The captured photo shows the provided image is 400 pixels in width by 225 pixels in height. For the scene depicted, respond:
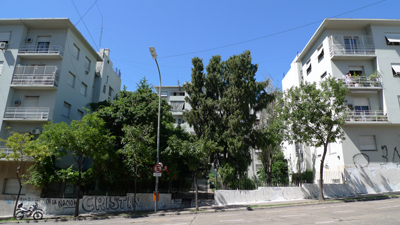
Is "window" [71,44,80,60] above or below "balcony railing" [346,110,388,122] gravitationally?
above

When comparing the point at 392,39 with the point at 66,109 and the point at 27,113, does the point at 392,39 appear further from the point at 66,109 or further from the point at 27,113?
the point at 27,113

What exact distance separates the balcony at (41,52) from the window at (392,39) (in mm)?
29220

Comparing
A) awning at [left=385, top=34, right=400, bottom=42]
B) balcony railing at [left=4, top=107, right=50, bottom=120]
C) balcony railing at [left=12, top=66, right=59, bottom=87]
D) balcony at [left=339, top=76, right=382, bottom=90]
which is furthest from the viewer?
awning at [left=385, top=34, right=400, bottom=42]

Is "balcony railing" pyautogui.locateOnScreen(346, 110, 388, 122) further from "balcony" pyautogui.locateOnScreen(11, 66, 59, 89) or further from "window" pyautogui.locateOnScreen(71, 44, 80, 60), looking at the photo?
"window" pyautogui.locateOnScreen(71, 44, 80, 60)

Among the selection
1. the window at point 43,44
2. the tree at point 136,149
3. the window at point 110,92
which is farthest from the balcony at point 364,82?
the window at point 43,44

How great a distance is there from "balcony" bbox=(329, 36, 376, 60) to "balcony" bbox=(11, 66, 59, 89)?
24.7 meters

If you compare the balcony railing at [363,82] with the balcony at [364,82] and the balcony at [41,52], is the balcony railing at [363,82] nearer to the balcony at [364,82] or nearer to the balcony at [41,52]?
the balcony at [364,82]

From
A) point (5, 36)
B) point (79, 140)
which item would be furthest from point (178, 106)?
point (79, 140)

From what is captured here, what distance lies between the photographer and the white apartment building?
19.5 meters

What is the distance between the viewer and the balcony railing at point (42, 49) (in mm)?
21881

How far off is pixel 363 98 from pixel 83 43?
27491 millimetres

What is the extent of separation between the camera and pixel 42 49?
885 inches

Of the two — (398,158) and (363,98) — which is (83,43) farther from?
(398,158)

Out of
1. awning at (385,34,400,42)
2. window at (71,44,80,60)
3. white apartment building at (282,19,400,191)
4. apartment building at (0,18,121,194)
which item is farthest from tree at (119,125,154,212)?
awning at (385,34,400,42)
